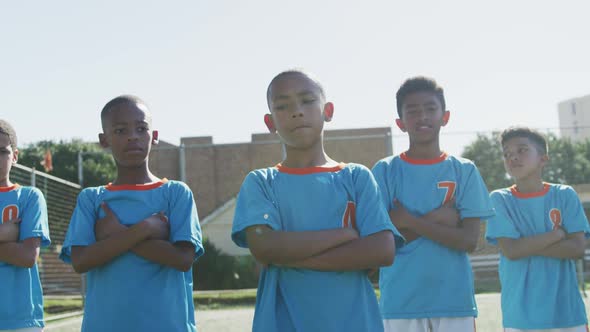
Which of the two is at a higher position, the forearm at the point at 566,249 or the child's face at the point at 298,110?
the child's face at the point at 298,110

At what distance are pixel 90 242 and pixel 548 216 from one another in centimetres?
271

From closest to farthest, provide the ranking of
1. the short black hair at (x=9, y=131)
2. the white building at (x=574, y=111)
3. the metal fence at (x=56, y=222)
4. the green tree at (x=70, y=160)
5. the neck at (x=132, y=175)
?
the neck at (x=132, y=175)
the short black hair at (x=9, y=131)
the metal fence at (x=56, y=222)
the green tree at (x=70, y=160)
the white building at (x=574, y=111)

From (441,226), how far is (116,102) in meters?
1.62

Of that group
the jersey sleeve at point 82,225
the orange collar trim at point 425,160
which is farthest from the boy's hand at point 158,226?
the orange collar trim at point 425,160

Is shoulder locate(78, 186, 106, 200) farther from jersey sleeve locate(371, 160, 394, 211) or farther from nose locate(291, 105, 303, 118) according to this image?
jersey sleeve locate(371, 160, 394, 211)

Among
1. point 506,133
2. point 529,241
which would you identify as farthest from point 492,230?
point 506,133

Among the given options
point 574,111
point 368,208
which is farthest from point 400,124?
point 574,111

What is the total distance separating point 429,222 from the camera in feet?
11.5

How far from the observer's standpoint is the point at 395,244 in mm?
3000

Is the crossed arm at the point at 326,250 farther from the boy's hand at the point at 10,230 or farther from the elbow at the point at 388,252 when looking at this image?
the boy's hand at the point at 10,230

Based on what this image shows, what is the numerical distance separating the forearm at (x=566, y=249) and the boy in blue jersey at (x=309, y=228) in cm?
189

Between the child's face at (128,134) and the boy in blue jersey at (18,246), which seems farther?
the boy in blue jersey at (18,246)

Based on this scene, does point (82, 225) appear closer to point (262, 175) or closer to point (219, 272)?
point (262, 175)

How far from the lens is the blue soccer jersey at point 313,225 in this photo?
8.98 ft
